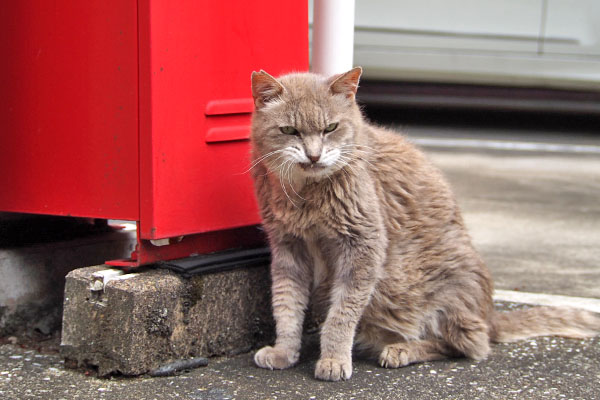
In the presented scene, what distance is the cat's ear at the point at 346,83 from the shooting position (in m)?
2.74

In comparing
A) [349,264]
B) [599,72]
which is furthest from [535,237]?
[599,72]

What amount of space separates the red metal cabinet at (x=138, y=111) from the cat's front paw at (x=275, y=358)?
0.47m

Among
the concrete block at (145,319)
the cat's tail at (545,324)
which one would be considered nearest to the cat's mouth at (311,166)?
the concrete block at (145,319)

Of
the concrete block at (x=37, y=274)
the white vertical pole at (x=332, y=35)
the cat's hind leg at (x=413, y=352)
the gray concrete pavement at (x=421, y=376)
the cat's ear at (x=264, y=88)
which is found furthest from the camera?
the white vertical pole at (x=332, y=35)

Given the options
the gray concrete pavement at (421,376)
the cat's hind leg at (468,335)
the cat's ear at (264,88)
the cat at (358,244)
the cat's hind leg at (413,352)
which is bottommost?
the gray concrete pavement at (421,376)

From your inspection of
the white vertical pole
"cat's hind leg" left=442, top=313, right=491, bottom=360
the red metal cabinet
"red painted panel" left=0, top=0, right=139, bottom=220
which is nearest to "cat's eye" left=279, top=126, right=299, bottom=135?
the red metal cabinet

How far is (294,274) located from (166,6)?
1040 mm

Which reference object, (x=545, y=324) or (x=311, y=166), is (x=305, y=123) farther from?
(x=545, y=324)

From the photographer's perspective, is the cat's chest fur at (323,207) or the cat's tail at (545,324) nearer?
the cat's chest fur at (323,207)

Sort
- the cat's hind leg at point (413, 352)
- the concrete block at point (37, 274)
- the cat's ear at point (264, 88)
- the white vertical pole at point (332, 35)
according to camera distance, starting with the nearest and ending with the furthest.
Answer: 1. the cat's ear at point (264, 88)
2. the cat's hind leg at point (413, 352)
3. the concrete block at point (37, 274)
4. the white vertical pole at point (332, 35)

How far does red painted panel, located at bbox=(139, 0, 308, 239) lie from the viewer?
8.79ft

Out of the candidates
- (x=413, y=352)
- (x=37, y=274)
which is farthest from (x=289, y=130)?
(x=37, y=274)

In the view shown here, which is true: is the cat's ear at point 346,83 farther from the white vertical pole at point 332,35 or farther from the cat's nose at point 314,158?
the white vertical pole at point 332,35

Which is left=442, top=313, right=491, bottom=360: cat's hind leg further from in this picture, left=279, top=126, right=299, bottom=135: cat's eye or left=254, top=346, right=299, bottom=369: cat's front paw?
left=279, top=126, right=299, bottom=135: cat's eye
